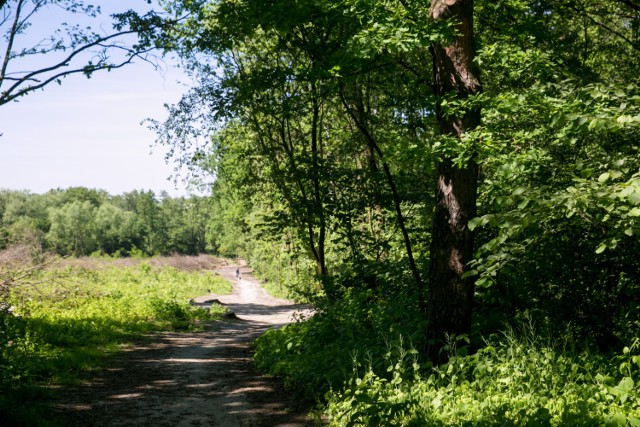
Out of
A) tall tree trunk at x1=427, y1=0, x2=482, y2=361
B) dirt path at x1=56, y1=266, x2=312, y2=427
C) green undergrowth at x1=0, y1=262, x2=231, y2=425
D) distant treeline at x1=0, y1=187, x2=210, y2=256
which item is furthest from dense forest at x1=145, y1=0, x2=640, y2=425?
distant treeline at x1=0, y1=187, x2=210, y2=256

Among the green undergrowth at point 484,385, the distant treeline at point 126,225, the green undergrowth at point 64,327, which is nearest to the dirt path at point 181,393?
the green undergrowth at point 64,327

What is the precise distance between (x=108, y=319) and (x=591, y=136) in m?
13.4

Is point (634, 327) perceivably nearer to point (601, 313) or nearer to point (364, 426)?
point (601, 313)

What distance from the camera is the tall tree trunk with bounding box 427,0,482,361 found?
6.04m

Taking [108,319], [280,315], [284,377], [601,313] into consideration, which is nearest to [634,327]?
[601,313]

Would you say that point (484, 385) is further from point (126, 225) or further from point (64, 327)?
point (126, 225)

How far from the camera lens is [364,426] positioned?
510 cm

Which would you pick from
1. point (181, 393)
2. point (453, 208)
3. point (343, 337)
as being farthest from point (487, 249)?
point (181, 393)

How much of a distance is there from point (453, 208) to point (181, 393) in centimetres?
526

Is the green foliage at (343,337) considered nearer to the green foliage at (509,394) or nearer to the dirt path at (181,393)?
the dirt path at (181,393)

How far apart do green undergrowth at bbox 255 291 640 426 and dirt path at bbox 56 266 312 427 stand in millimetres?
745

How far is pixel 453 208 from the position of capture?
6.06 meters

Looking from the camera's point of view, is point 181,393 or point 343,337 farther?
point 343,337

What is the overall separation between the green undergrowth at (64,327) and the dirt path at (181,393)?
51cm
